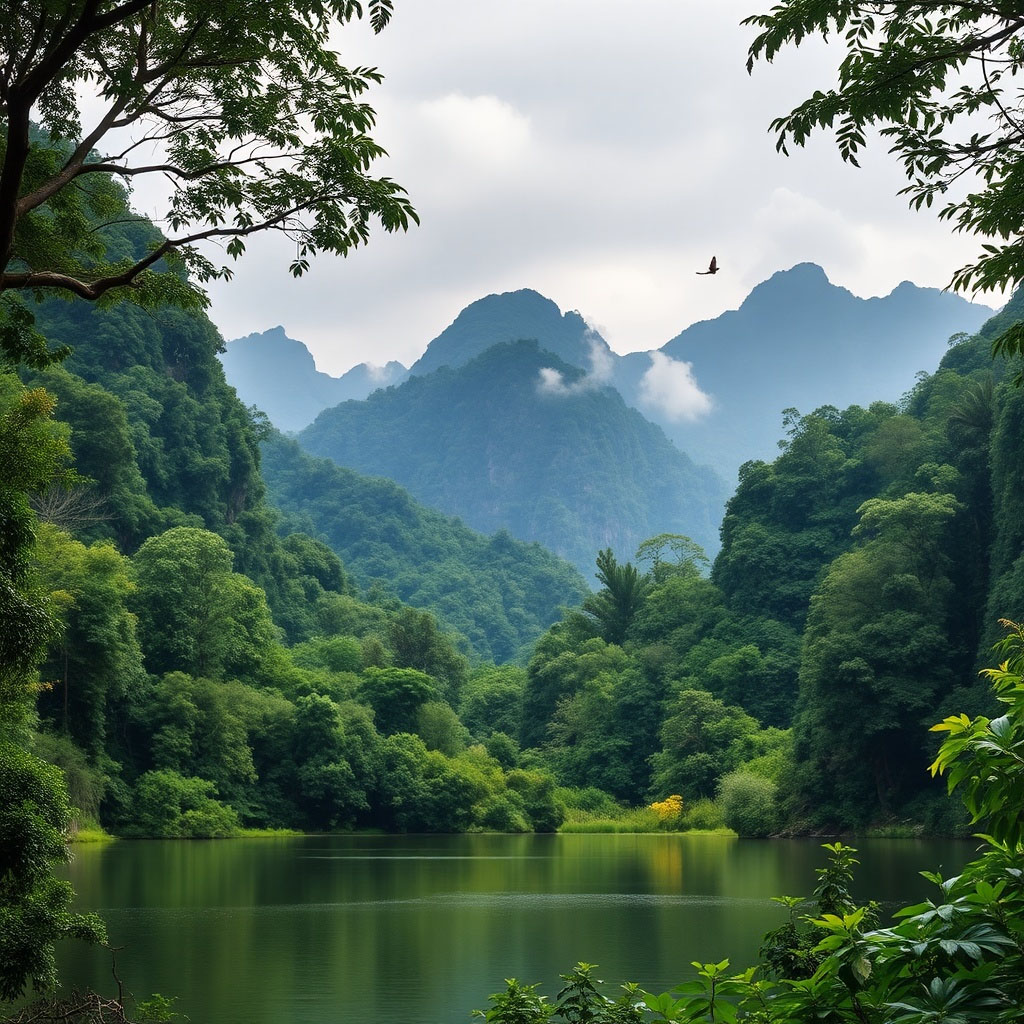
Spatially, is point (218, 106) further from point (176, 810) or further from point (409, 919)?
point (176, 810)

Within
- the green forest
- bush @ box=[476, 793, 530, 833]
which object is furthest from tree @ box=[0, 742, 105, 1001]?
bush @ box=[476, 793, 530, 833]

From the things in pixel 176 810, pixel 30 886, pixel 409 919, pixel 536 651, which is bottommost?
pixel 409 919

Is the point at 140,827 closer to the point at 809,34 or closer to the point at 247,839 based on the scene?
the point at 247,839

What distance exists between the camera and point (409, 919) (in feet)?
80.7

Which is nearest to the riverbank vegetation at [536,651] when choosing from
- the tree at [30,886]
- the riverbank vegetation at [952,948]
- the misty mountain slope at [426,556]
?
the tree at [30,886]

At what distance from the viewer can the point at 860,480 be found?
243 ft

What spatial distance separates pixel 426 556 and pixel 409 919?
385ft

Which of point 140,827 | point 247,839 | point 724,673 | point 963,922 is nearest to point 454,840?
point 247,839

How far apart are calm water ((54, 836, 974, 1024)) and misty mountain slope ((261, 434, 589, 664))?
8961 centimetres

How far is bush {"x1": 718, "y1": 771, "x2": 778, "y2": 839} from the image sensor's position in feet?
181

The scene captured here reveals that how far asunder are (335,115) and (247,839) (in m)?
48.3

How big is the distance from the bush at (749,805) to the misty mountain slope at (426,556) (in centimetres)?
7315

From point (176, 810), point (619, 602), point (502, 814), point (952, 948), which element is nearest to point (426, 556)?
point (619, 602)

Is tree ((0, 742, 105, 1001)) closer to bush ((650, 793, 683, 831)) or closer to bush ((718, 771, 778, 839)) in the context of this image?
bush ((718, 771, 778, 839))
